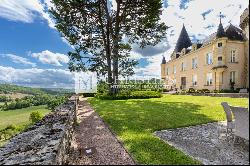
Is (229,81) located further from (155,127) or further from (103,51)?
(155,127)

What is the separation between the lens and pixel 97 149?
5.53 metres

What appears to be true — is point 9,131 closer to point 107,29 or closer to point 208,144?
point 107,29

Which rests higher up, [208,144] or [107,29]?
[107,29]

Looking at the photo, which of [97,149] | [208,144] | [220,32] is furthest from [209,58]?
[97,149]

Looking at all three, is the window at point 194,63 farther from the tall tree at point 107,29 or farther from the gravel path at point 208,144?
the gravel path at point 208,144

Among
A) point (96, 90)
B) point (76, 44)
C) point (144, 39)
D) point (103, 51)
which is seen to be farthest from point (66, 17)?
point (96, 90)

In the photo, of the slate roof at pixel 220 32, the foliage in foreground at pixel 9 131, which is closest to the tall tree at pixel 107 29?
the slate roof at pixel 220 32

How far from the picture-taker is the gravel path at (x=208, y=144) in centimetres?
463

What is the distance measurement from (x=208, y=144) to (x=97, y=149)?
9.03 feet

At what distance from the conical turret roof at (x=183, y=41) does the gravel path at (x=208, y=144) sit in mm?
40200

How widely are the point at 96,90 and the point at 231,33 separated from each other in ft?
65.7

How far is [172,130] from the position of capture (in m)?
7.36

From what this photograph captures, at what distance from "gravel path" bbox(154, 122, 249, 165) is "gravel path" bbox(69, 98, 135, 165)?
1399 millimetres

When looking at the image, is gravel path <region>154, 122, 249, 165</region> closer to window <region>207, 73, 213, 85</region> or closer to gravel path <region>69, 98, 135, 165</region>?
gravel path <region>69, 98, 135, 165</region>
